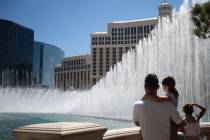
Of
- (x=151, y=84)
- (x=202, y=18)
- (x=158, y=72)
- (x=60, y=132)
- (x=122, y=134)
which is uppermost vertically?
(x=202, y=18)

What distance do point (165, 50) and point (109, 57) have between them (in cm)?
8360

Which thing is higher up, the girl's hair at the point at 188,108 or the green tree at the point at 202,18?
the green tree at the point at 202,18

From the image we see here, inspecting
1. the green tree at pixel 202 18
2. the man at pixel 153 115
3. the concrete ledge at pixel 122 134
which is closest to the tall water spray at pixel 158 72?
the green tree at pixel 202 18

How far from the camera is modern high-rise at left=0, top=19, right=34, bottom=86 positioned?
12738cm

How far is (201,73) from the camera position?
25188mm

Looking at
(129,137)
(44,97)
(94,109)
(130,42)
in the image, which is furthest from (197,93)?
(130,42)

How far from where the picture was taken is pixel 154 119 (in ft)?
13.5

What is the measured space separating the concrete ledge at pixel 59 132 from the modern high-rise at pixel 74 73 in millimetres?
112097

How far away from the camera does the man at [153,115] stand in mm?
4090

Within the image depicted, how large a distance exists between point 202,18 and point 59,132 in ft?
23.0

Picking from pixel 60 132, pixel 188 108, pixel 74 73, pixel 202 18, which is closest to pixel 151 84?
pixel 60 132

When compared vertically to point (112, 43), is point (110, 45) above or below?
below

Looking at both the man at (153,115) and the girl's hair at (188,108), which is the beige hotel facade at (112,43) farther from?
the man at (153,115)

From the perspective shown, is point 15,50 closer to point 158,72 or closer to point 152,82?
point 158,72
